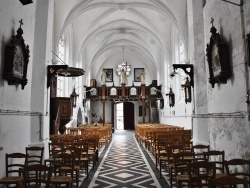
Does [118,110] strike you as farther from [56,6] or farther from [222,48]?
[222,48]

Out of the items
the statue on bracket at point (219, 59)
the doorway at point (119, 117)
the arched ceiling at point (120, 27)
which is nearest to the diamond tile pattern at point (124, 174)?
the statue on bracket at point (219, 59)

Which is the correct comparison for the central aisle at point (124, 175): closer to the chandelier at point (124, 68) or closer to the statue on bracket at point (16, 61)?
the statue on bracket at point (16, 61)

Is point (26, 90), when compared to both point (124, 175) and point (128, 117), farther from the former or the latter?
point (128, 117)

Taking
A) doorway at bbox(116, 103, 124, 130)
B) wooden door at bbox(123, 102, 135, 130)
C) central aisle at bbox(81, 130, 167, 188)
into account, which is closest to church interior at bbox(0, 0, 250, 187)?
central aisle at bbox(81, 130, 167, 188)

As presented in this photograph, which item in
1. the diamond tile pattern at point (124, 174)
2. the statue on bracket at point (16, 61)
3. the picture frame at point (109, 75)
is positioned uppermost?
the picture frame at point (109, 75)

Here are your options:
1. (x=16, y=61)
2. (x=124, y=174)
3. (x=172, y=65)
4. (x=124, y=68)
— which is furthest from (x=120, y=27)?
(x=16, y=61)

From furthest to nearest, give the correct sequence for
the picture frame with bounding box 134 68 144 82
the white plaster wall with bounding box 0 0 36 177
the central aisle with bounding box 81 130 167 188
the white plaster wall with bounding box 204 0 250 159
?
1. the picture frame with bounding box 134 68 144 82
2. the central aisle with bounding box 81 130 167 188
3. the white plaster wall with bounding box 0 0 36 177
4. the white plaster wall with bounding box 204 0 250 159

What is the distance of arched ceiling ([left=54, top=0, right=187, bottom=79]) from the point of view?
1391 centimetres

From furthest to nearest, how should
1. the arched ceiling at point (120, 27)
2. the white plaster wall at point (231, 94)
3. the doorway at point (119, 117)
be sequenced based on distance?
the doorway at point (119, 117) → the arched ceiling at point (120, 27) → the white plaster wall at point (231, 94)

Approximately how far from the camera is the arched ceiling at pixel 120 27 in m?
13.9

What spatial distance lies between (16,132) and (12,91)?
1.04 m

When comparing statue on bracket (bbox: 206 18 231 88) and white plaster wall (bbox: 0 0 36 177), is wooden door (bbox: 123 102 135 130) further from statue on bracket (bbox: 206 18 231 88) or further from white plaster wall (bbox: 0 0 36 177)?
statue on bracket (bbox: 206 18 231 88)

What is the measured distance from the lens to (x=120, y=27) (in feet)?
73.6

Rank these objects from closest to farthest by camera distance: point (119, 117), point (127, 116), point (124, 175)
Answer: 1. point (124, 175)
2. point (127, 116)
3. point (119, 117)
